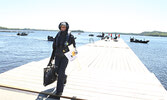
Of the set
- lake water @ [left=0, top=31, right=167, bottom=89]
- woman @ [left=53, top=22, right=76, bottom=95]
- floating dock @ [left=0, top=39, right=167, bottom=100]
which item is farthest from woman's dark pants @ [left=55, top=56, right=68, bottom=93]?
lake water @ [left=0, top=31, right=167, bottom=89]

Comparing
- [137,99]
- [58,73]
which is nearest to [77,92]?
[58,73]

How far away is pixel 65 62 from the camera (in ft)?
10.6

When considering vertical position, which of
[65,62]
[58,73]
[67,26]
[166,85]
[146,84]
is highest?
[67,26]

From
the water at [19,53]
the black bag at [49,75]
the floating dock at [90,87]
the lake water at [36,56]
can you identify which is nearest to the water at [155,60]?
the lake water at [36,56]

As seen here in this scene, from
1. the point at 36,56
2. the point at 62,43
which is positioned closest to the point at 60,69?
the point at 62,43

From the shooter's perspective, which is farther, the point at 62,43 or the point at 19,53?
the point at 19,53

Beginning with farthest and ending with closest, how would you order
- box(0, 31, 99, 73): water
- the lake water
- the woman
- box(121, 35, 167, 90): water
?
box(0, 31, 99, 73): water < the lake water < box(121, 35, 167, 90): water < the woman

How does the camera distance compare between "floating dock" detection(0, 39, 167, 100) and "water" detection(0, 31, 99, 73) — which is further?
"water" detection(0, 31, 99, 73)

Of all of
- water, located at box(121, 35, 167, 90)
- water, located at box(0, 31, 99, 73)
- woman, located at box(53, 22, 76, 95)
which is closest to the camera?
woman, located at box(53, 22, 76, 95)

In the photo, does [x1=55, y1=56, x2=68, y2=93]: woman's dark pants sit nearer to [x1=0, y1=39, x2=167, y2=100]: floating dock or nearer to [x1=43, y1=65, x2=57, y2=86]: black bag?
[x1=43, y1=65, x2=57, y2=86]: black bag

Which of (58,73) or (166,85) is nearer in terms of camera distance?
(58,73)

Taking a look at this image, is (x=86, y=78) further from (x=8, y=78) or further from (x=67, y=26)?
(x=8, y=78)

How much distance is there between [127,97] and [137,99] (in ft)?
0.76

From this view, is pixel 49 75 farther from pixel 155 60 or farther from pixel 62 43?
pixel 155 60
